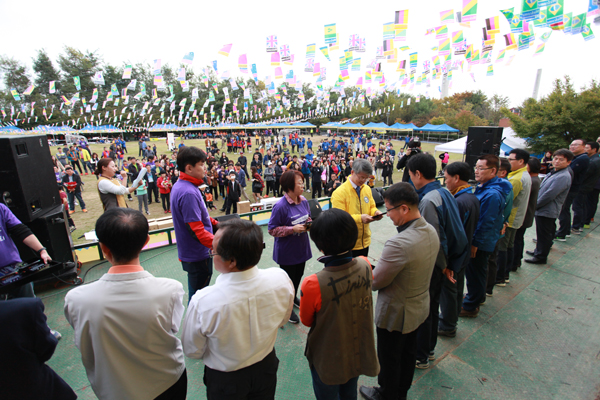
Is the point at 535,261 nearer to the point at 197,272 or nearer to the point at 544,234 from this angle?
the point at 544,234

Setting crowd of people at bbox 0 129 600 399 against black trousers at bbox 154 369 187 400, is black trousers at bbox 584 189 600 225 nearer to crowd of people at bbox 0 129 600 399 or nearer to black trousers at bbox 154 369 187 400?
crowd of people at bbox 0 129 600 399

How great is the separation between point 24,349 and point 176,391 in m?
0.79

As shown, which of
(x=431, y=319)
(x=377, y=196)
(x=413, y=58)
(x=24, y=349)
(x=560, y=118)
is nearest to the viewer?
(x=24, y=349)

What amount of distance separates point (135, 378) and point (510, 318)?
12.7 ft

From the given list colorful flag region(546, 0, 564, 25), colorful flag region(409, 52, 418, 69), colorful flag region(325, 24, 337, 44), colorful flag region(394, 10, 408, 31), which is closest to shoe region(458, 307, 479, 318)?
colorful flag region(546, 0, 564, 25)

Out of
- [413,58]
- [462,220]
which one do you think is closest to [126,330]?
[462,220]

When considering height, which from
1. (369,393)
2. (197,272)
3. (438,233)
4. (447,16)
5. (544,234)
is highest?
(447,16)

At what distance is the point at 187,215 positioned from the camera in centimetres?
248

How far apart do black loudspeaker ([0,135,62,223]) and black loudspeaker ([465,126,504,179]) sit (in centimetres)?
805

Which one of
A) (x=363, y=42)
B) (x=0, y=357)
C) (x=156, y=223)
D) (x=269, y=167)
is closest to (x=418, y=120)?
(x=363, y=42)

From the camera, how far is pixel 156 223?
6078 mm

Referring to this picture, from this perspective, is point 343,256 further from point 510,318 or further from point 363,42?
point 363,42

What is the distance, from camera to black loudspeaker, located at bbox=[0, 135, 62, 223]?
335cm

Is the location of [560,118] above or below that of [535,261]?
above
